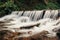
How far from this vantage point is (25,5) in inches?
746

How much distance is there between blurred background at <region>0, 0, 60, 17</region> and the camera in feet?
54.8

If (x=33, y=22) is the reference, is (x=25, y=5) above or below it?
above

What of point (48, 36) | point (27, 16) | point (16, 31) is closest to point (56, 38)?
point (48, 36)

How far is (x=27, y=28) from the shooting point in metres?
10.8

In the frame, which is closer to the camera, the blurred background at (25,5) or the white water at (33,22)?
the white water at (33,22)

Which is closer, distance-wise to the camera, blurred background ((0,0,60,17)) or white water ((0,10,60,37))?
white water ((0,10,60,37))

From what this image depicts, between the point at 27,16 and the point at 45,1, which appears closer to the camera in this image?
the point at 27,16

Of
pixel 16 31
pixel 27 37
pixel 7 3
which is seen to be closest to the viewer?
pixel 27 37

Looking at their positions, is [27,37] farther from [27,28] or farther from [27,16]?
[27,16]

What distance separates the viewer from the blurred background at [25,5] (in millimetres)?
16702

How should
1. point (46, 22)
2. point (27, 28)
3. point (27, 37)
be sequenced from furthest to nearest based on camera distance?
1. point (46, 22)
2. point (27, 28)
3. point (27, 37)

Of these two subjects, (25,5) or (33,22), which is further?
(25,5)

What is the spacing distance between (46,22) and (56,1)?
9.45 meters

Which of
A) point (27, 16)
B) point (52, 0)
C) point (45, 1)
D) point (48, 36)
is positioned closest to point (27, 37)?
point (48, 36)
